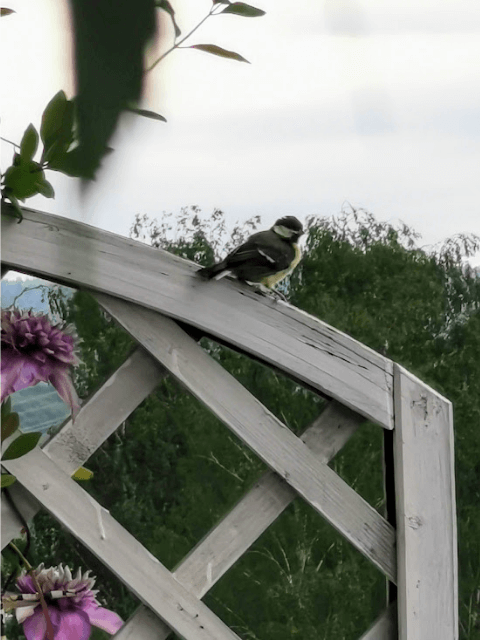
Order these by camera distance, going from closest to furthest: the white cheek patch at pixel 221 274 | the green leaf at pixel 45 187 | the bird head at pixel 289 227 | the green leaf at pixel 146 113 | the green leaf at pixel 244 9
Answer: the green leaf at pixel 146 113 < the green leaf at pixel 244 9 < the green leaf at pixel 45 187 < the white cheek patch at pixel 221 274 < the bird head at pixel 289 227

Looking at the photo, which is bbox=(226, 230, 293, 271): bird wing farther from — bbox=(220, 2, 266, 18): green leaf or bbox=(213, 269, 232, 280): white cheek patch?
bbox=(220, 2, 266, 18): green leaf

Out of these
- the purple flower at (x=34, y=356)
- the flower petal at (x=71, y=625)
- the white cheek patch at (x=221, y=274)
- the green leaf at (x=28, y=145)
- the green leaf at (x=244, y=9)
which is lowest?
the flower petal at (x=71, y=625)

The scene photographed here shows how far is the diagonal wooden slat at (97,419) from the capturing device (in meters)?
0.63

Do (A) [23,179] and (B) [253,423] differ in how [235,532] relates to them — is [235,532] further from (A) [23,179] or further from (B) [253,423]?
(A) [23,179]

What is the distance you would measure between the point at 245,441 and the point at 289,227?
0.25m

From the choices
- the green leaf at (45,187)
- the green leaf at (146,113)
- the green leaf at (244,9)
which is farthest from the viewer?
the green leaf at (45,187)

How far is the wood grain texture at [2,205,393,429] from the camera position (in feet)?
1.92

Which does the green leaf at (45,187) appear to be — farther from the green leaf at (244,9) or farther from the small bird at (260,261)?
the green leaf at (244,9)

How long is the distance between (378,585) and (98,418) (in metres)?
6.08

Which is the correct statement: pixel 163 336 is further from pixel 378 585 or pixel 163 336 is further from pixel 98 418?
pixel 378 585

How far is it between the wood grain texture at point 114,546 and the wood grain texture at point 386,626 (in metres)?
0.12

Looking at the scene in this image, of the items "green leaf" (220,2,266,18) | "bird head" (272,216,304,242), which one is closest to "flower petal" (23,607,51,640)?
"bird head" (272,216,304,242)

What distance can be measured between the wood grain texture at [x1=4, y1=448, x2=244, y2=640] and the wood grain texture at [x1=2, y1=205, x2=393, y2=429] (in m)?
0.14

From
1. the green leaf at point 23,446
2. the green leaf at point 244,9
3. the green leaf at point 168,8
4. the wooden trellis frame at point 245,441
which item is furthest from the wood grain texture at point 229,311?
the green leaf at point 168,8
